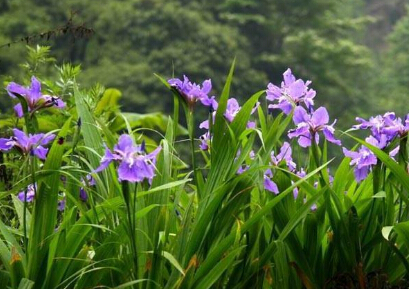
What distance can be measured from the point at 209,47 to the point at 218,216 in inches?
860

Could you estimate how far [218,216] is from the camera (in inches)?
52.4

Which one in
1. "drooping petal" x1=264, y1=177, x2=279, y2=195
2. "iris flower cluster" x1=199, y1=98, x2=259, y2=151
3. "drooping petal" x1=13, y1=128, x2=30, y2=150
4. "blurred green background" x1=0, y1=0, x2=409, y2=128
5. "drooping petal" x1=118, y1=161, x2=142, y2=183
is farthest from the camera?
"blurred green background" x1=0, y1=0, x2=409, y2=128

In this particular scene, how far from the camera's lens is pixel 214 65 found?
2289 centimetres

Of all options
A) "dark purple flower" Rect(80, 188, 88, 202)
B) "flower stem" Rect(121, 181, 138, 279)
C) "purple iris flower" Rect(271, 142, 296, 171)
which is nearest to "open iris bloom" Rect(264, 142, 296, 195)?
"purple iris flower" Rect(271, 142, 296, 171)

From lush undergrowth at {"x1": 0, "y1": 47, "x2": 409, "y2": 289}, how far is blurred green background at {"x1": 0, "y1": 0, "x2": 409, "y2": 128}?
19148 mm

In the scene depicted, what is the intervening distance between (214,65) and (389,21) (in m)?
19.4

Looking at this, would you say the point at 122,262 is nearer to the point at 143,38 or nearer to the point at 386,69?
the point at 143,38

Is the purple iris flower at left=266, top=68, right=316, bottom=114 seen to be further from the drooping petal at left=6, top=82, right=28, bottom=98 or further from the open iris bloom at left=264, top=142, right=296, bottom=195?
the drooping petal at left=6, top=82, right=28, bottom=98

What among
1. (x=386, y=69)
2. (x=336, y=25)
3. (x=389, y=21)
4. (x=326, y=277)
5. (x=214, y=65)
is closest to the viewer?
(x=326, y=277)

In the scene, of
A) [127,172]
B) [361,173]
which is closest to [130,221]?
[127,172]

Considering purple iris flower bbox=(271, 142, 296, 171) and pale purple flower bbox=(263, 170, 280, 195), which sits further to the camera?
purple iris flower bbox=(271, 142, 296, 171)

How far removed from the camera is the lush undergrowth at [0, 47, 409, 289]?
128cm

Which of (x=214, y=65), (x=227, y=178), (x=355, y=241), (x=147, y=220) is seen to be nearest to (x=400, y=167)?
(x=355, y=241)

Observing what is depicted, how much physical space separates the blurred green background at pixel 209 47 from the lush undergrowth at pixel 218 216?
19.1 metres
